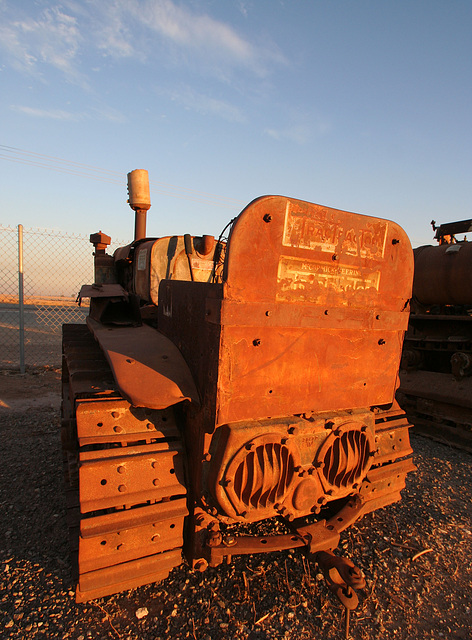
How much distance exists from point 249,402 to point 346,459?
86 centimetres

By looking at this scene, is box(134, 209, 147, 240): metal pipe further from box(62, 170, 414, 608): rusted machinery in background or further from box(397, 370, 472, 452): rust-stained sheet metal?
box(397, 370, 472, 452): rust-stained sheet metal

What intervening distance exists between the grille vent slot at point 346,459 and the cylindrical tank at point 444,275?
4038 mm

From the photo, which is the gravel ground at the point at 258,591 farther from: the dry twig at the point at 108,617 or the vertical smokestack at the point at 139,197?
the vertical smokestack at the point at 139,197

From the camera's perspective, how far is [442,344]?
6.14m

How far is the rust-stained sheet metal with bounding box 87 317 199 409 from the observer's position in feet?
6.71

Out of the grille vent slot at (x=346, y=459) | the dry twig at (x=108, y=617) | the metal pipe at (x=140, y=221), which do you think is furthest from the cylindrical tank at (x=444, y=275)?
the dry twig at (x=108, y=617)

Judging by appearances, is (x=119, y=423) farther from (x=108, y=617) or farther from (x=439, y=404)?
(x=439, y=404)

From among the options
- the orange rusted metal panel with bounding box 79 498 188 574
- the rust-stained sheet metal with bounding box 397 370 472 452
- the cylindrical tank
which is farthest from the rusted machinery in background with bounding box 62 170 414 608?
the cylindrical tank

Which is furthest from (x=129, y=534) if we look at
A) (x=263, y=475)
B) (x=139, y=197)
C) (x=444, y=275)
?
(x=444, y=275)

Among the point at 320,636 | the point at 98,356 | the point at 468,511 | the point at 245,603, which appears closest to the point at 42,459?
the point at 98,356

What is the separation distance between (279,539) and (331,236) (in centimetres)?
188

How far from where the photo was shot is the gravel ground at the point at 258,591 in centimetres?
214

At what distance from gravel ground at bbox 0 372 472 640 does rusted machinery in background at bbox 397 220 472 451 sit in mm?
2297

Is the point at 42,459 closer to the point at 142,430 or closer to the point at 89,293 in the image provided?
the point at 89,293
